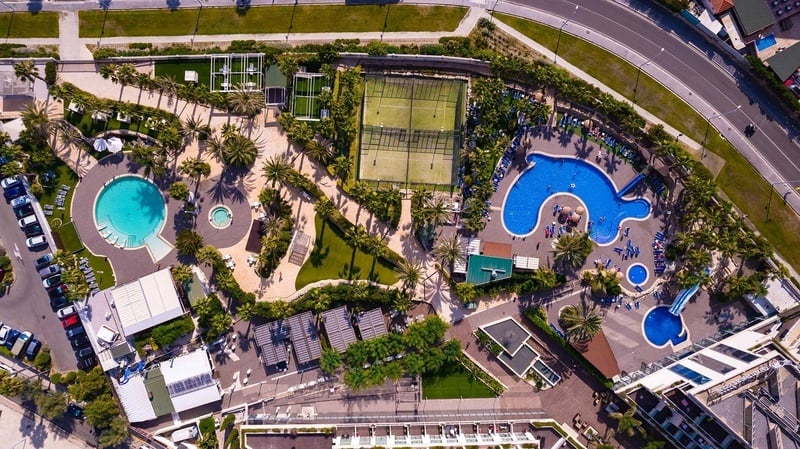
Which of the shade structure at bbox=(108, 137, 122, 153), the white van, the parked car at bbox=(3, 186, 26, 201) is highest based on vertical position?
the shade structure at bbox=(108, 137, 122, 153)

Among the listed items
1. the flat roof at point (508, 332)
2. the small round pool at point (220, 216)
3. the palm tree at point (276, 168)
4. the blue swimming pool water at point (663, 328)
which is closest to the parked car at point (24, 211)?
the small round pool at point (220, 216)

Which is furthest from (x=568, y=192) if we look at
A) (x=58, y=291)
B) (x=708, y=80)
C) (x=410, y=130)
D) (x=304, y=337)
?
(x=58, y=291)

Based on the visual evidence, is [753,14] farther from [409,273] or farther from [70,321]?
[70,321]

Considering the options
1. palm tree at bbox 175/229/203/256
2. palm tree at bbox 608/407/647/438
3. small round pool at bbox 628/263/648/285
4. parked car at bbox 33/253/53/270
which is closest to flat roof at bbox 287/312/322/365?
palm tree at bbox 175/229/203/256

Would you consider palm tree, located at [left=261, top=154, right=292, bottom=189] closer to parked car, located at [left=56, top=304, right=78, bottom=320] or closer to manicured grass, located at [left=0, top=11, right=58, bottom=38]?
parked car, located at [left=56, top=304, right=78, bottom=320]

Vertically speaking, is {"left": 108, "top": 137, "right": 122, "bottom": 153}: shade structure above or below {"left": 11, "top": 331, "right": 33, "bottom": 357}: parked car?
above

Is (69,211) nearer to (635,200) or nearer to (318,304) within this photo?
(318,304)
